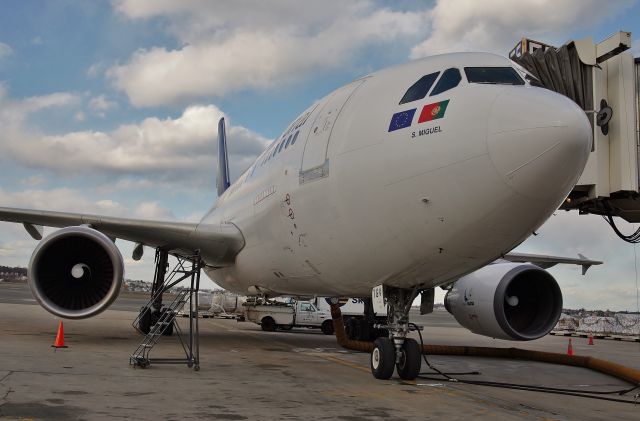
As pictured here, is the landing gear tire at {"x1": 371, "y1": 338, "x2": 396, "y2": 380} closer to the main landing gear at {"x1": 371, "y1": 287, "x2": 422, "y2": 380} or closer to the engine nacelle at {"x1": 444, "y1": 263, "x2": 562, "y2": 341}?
the main landing gear at {"x1": 371, "y1": 287, "x2": 422, "y2": 380}

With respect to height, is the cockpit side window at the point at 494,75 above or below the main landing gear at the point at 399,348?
above

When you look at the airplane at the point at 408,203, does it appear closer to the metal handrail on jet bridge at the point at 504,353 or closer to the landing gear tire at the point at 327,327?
the metal handrail on jet bridge at the point at 504,353

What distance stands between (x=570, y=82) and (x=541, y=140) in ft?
18.5

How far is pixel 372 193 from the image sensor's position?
6.82 m

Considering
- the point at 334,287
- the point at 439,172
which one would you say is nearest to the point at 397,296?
the point at 334,287

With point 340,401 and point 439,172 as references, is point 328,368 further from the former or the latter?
point 439,172

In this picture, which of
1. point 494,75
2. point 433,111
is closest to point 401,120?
point 433,111

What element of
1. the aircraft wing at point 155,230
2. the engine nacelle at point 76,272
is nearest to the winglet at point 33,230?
the aircraft wing at point 155,230

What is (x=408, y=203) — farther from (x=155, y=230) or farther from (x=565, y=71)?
(x=155, y=230)

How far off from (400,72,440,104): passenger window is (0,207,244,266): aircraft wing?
5869 millimetres

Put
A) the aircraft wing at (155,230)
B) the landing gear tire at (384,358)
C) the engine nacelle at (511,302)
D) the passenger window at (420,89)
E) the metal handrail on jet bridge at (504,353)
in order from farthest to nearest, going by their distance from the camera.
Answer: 1. the aircraft wing at (155,230)
2. the metal handrail on jet bridge at (504,353)
3. the engine nacelle at (511,302)
4. the landing gear tire at (384,358)
5. the passenger window at (420,89)

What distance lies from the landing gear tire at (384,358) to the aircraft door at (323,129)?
2396 mm

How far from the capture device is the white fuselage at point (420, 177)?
5.65 meters

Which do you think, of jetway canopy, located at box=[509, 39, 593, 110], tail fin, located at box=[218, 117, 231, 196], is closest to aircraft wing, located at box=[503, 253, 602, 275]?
jetway canopy, located at box=[509, 39, 593, 110]
